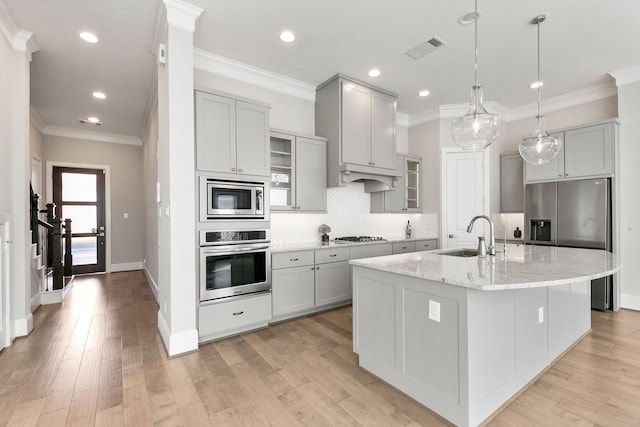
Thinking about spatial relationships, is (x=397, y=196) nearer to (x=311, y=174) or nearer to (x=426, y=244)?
(x=426, y=244)

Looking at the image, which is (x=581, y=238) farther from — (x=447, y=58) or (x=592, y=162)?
(x=447, y=58)

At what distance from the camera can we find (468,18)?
2.89 m

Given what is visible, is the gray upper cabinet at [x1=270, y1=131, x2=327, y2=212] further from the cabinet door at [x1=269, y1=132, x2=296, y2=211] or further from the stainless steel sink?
the stainless steel sink

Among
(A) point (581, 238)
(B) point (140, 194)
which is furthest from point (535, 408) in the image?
(B) point (140, 194)

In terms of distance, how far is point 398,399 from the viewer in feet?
6.75

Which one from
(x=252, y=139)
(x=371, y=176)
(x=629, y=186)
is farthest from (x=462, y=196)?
(x=252, y=139)

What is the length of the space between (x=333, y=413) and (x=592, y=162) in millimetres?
4653

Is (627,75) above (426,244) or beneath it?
above

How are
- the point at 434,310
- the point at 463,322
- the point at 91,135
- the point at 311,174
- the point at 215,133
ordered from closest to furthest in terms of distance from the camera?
1. the point at 463,322
2. the point at 434,310
3. the point at 215,133
4. the point at 311,174
5. the point at 91,135

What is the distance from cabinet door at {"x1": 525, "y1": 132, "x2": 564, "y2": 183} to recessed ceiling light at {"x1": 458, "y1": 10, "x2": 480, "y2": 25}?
256 cm

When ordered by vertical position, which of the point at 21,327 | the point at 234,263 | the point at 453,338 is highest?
the point at 234,263

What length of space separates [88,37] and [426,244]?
5.17 metres

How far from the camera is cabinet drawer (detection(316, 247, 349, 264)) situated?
379 cm

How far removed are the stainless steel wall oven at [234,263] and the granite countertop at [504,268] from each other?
4.15 feet
